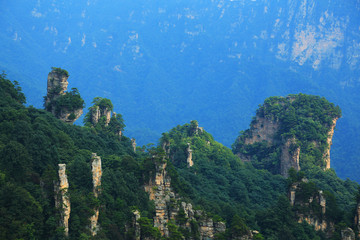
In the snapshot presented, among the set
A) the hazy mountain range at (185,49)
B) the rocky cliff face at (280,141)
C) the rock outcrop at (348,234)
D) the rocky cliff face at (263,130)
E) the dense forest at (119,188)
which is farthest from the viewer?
the hazy mountain range at (185,49)

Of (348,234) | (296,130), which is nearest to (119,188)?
(348,234)

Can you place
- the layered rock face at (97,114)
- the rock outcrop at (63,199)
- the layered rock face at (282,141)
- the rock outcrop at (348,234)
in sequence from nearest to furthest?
1. the rock outcrop at (63,199)
2. the rock outcrop at (348,234)
3. the layered rock face at (97,114)
4. the layered rock face at (282,141)

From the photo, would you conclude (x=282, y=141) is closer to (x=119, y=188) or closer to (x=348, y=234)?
(x=348, y=234)

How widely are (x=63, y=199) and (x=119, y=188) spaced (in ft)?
25.3

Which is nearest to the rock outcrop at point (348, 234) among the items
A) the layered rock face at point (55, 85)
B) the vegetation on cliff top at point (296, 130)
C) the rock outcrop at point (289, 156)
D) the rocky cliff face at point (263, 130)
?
the layered rock face at point (55, 85)

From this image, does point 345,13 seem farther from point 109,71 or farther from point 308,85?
point 109,71

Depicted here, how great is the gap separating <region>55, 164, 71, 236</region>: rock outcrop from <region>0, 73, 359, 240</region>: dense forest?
0.30 metres

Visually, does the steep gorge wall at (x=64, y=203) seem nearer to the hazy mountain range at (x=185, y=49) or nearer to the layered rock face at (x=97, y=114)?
the layered rock face at (x=97, y=114)

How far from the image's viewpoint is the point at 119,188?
47.6 meters

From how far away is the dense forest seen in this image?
Result: 40.2m

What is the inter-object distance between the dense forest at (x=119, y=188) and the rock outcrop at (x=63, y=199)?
30 centimetres

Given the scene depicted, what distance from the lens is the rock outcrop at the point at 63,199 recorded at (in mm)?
39969

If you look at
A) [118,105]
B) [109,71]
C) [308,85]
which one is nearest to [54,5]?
[109,71]

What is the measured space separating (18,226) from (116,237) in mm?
8701
